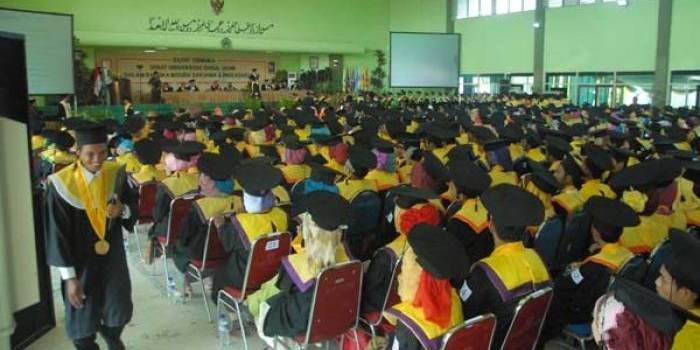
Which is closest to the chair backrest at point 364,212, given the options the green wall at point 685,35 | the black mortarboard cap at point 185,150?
the black mortarboard cap at point 185,150

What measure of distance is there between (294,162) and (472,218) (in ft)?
8.93

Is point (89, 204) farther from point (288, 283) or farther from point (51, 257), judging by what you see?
point (288, 283)

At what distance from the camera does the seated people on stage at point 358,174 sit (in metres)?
4.93

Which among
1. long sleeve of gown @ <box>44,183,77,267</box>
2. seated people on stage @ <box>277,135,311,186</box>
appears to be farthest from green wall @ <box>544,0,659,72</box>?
long sleeve of gown @ <box>44,183,77,267</box>

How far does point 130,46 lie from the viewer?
1942 cm

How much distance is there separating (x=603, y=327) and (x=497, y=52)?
2111 cm

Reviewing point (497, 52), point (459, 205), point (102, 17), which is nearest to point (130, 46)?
point (102, 17)

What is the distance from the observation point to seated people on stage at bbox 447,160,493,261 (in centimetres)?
402

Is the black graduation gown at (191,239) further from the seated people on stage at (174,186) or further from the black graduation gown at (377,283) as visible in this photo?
the black graduation gown at (377,283)

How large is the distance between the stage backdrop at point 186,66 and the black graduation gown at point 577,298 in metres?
19.8

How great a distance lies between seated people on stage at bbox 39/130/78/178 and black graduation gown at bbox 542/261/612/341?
551cm

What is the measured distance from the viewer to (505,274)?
2709mm

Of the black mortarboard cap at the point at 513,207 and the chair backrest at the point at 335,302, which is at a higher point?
the black mortarboard cap at the point at 513,207

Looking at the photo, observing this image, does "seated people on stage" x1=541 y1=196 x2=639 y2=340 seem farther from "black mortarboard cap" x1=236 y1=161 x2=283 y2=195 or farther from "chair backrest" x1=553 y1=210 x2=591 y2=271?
"black mortarboard cap" x1=236 y1=161 x2=283 y2=195
